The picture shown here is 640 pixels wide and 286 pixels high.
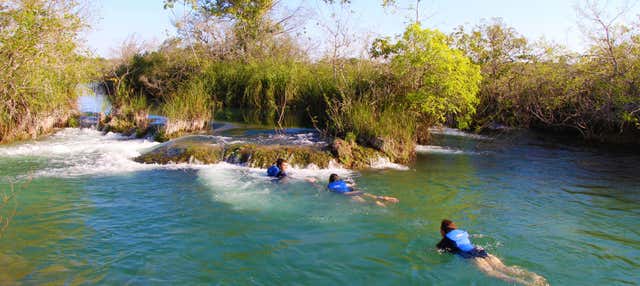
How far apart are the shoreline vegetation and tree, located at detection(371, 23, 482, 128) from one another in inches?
1.5

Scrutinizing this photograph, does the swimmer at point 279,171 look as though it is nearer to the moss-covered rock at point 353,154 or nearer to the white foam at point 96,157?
the white foam at point 96,157

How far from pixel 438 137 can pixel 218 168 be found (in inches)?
434

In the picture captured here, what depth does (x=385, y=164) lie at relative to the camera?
13.2m

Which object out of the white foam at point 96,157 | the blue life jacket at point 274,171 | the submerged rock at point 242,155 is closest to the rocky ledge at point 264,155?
the submerged rock at point 242,155

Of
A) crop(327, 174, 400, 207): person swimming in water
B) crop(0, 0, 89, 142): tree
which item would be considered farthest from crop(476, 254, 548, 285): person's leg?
crop(0, 0, 89, 142): tree

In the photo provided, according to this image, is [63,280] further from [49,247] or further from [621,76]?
[621,76]

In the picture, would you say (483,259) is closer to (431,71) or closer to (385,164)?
(385,164)

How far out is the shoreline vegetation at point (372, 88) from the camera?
1282 cm

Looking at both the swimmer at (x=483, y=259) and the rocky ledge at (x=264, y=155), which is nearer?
the swimmer at (x=483, y=259)

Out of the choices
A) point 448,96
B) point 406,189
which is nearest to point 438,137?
point 448,96

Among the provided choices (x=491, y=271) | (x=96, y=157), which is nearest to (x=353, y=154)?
(x=491, y=271)

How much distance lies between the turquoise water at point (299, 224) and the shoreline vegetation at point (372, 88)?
241cm

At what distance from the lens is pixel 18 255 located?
6258 millimetres

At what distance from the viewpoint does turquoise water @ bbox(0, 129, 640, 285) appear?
5.99 metres
